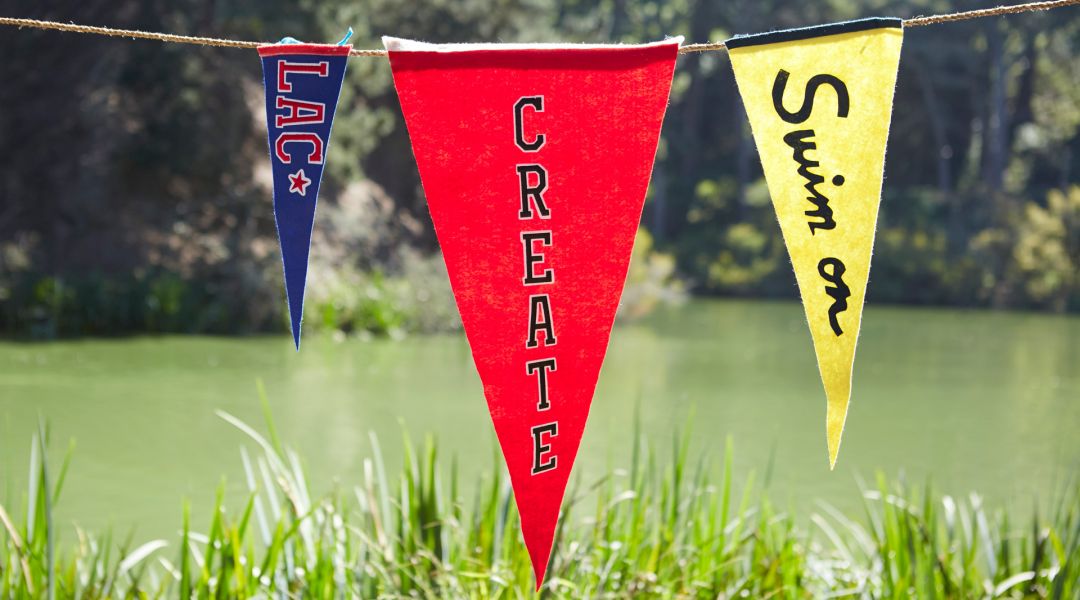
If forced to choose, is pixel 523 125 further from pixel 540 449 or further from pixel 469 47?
pixel 540 449

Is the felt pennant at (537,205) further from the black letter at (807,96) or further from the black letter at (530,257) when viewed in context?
the black letter at (807,96)

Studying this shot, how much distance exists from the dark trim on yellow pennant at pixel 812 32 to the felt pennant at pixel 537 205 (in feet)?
0.30

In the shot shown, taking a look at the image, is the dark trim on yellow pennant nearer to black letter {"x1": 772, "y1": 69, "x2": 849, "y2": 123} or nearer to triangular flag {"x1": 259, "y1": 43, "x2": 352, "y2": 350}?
black letter {"x1": 772, "y1": 69, "x2": 849, "y2": 123}

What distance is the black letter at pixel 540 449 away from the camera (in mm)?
1600

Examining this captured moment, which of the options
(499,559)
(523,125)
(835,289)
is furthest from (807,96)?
(499,559)

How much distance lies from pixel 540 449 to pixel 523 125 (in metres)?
0.43

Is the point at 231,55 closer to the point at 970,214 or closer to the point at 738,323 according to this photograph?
the point at 738,323

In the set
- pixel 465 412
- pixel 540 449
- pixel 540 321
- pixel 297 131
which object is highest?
pixel 297 131

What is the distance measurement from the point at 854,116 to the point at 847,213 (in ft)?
0.42

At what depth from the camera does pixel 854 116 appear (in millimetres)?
1600

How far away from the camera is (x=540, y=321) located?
1.62m

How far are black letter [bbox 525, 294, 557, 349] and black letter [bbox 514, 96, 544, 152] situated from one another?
0.20 meters

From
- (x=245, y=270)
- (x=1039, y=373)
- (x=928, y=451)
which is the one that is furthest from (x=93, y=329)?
(x=1039, y=373)

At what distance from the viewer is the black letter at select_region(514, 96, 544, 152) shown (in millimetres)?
1604
